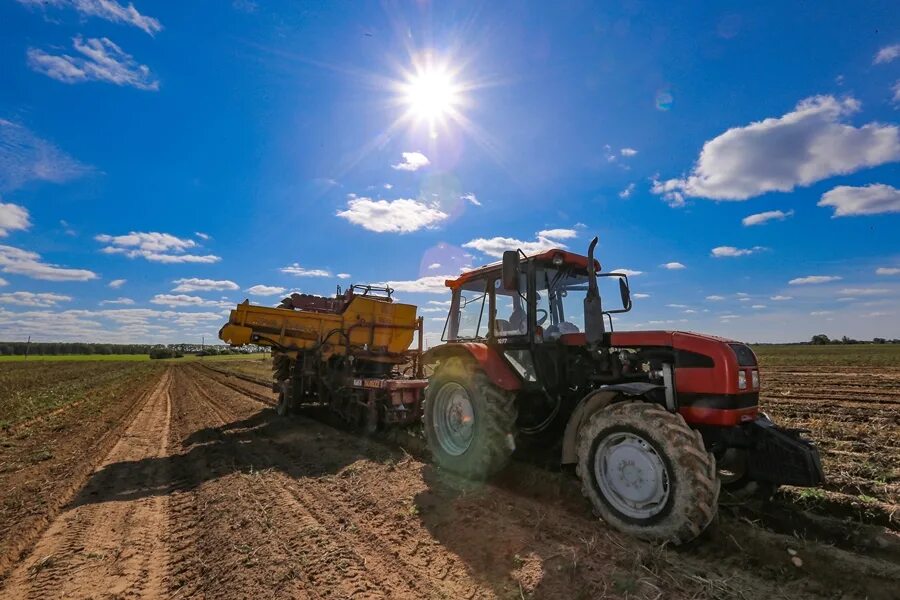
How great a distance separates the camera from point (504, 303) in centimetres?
534

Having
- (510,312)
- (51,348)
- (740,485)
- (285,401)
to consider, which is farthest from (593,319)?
(51,348)

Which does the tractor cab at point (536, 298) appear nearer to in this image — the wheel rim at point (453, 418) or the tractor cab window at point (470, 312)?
the tractor cab window at point (470, 312)

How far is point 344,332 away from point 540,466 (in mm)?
5582

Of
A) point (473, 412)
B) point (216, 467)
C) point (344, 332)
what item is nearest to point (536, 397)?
point (473, 412)

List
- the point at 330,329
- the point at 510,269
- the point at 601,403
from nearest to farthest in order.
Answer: the point at 601,403
the point at 510,269
the point at 330,329

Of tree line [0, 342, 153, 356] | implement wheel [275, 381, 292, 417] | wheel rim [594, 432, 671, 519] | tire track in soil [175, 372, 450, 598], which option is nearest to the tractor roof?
wheel rim [594, 432, 671, 519]

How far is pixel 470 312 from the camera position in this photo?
5.86 metres

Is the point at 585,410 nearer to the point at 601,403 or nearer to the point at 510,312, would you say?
the point at 601,403

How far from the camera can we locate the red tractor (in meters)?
3.32

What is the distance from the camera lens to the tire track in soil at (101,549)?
9.93 ft

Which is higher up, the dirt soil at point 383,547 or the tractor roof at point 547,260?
the tractor roof at point 547,260

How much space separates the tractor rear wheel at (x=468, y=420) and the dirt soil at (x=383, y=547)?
24 cm

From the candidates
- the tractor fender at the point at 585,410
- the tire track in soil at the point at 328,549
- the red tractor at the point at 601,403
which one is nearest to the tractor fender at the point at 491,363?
the red tractor at the point at 601,403

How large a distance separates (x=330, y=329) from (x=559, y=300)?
5851mm
